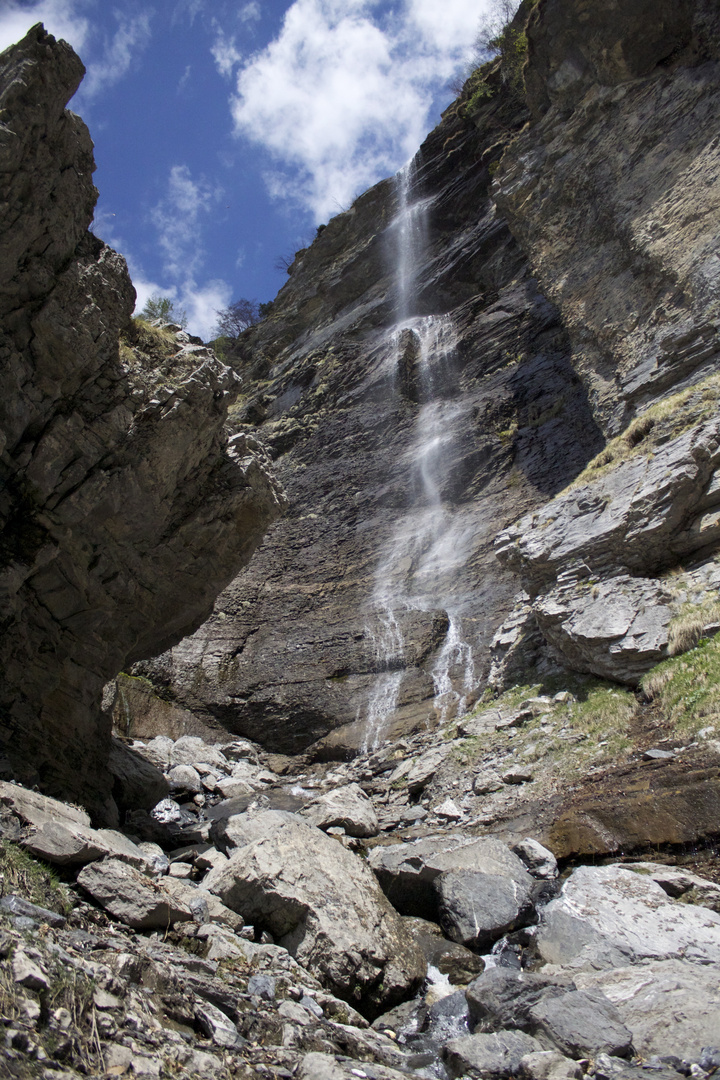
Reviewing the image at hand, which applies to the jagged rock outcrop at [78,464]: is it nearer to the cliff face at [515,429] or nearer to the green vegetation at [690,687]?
the cliff face at [515,429]

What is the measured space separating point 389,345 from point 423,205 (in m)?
10.5

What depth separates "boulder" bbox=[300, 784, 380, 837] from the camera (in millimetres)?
10058

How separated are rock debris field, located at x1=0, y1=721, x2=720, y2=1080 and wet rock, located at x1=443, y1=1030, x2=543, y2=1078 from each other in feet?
0.04

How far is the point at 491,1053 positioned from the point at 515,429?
2413 centimetres

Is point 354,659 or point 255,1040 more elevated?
point 354,659

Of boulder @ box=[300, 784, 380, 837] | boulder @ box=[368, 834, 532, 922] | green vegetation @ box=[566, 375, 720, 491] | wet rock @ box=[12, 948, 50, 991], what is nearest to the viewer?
wet rock @ box=[12, 948, 50, 991]

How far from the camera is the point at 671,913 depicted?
573cm

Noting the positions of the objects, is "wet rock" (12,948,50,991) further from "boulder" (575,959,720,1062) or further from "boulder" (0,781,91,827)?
"boulder" (575,959,720,1062)

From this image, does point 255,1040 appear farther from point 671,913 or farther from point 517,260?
point 517,260

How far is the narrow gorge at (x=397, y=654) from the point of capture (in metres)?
4.63

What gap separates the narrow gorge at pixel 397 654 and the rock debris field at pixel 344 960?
31 millimetres

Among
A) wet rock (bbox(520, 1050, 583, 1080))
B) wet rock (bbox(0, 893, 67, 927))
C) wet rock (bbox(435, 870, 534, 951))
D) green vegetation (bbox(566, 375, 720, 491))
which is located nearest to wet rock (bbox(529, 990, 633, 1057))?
wet rock (bbox(520, 1050, 583, 1080))

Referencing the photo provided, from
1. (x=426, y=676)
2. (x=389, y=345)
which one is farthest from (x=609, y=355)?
(x=389, y=345)

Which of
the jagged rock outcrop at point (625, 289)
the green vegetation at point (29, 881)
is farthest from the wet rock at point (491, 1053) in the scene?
the jagged rock outcrop at point (625, 289)
